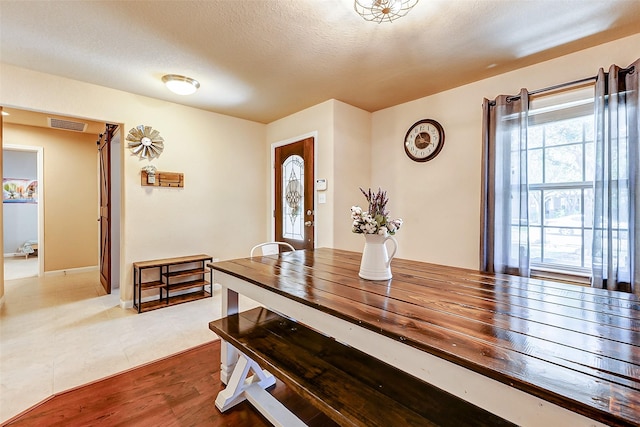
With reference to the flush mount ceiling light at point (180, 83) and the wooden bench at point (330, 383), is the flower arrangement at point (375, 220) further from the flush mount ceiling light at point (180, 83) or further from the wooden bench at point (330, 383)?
the flush mount ceiling light at point (180, 83)

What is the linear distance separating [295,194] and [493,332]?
3.28 m

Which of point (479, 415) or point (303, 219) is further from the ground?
point (303, 219)

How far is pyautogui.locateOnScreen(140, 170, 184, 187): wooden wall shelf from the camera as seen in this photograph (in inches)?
134

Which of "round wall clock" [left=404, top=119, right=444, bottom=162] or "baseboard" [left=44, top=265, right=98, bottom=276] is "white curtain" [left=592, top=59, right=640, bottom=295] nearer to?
"round wall clock" [left=404, top=119, right=444, bottom=162]

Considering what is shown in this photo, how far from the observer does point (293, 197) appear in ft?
13.3

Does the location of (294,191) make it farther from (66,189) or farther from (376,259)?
(66,189)

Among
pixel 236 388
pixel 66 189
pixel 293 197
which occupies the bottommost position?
pixel 236 388

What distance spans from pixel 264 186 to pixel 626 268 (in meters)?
4.10

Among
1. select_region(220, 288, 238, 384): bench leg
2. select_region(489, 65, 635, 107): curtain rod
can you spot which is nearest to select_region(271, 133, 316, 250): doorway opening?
select_region(220, 288, 238, 384): bench leg

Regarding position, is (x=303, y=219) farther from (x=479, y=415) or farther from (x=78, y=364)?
(x=479, y=415)

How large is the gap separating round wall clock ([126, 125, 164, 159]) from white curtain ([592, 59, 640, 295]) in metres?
4.35

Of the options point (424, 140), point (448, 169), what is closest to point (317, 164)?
point (424, 140)

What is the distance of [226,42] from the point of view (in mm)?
2248

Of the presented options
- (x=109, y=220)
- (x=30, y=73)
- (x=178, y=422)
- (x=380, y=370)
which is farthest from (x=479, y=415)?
(x=109, y=220)
